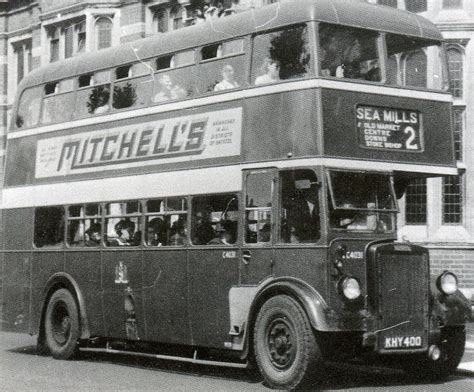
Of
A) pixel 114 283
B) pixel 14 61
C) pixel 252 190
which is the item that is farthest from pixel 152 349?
pixel 14 61

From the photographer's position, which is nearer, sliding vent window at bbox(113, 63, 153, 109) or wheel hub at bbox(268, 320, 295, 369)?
wheel hub at bbox(268, 320, 295, 369)

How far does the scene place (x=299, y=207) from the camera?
39.4 ft

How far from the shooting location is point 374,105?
12.4 meters

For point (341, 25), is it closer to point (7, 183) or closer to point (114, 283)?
point (114, 283)

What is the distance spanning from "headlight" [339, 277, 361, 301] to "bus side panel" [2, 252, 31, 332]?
6.95m

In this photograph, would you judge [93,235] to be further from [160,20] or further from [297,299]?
[160,20]

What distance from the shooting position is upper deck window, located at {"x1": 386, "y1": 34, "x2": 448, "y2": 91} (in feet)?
41.5

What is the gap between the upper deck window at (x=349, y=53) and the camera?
12180 mm

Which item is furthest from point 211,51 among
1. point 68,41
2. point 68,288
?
point 68,41

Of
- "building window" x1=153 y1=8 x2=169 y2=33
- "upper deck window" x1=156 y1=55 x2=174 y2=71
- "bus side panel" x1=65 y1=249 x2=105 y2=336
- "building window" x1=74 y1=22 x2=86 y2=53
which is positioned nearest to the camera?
"upper deck window" x1=156 y1=55 x2=174 y2=71

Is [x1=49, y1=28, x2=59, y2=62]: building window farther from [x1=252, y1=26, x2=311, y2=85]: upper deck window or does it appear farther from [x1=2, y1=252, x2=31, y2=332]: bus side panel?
[x1=252, y1=26, x2=311, y2=85]: upper deck window

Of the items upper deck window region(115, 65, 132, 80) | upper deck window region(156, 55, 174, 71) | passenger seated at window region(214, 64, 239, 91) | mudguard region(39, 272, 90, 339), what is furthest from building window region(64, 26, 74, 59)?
passenger seated at window region(214, 64, 239, 91)

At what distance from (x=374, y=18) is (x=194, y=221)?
138 inches

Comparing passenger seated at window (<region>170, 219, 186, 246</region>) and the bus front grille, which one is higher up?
passenger seated at window (<region>170, 219, 186, 246</region>)
